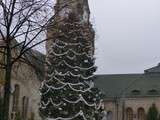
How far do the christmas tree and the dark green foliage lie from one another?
128 ft

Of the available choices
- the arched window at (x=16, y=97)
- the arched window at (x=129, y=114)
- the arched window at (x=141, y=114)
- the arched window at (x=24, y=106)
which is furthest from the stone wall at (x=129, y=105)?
the arched window at (x=16, y=97)

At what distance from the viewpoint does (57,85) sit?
26.4 m

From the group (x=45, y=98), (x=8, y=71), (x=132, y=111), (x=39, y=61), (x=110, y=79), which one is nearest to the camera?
(x=8, y=71)

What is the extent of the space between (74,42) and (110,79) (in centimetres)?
4793

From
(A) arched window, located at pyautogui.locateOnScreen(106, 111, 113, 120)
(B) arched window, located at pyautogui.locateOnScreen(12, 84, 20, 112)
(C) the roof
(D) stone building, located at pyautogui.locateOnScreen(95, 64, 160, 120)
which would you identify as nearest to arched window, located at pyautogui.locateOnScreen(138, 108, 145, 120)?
(D) stone building, located at pyautogui.locateOnScreen(95, 64, 160, 120)

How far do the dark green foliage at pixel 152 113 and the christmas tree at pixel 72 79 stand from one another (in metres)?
39.1

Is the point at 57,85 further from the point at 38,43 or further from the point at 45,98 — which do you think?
the point at 38,43

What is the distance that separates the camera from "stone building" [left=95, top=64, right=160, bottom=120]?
67375 mm

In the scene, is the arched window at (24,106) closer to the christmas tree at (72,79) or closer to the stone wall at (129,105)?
the stone wall at (129,105)

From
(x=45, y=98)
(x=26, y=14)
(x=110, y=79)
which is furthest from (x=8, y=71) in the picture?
(x=110, y=79)

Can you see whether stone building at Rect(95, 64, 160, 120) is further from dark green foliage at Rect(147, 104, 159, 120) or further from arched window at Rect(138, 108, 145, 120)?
dark green foliage at Rect(147, 104, 159, 120)

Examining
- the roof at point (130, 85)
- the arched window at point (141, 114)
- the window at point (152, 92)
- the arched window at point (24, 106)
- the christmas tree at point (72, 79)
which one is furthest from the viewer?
the arched window at point (141, 114)

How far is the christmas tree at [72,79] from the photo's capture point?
85.2ft

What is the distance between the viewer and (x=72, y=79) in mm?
26719
